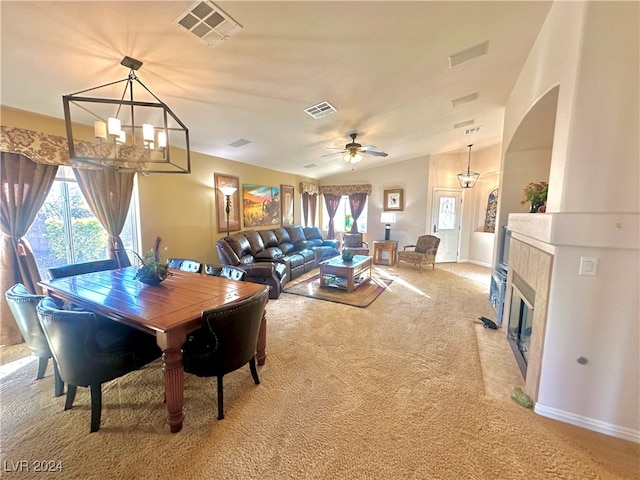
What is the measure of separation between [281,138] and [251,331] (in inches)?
143

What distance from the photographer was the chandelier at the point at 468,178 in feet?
21.8

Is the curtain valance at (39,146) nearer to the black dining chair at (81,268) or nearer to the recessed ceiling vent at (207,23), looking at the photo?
the black dining chair at (81,268)

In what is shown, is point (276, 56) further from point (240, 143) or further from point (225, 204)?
point (225, 204)

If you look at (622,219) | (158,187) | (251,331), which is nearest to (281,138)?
(158,187)

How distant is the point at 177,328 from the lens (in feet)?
5.31

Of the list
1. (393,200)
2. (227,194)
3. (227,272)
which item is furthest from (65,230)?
(393,200)

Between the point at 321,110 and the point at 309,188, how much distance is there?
4294 millimetres

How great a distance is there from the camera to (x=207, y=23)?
1.90 meters

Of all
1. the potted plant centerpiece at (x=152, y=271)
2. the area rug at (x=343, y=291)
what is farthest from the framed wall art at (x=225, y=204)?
the potted plant centerpiece at (x=152, y=271)

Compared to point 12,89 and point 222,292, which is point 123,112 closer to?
point 12,89

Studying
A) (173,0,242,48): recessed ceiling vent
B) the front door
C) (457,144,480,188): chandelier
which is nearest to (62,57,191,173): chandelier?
(173,0,242,48): recessed ceiling vent

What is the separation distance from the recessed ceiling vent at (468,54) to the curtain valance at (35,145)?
4377 millimetres

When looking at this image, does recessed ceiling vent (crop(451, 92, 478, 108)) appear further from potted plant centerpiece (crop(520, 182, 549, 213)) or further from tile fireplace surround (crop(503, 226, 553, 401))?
tile fireplace surround (crop(503, 226, 553, 401))

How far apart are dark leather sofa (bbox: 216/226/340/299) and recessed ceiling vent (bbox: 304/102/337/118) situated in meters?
2.41
